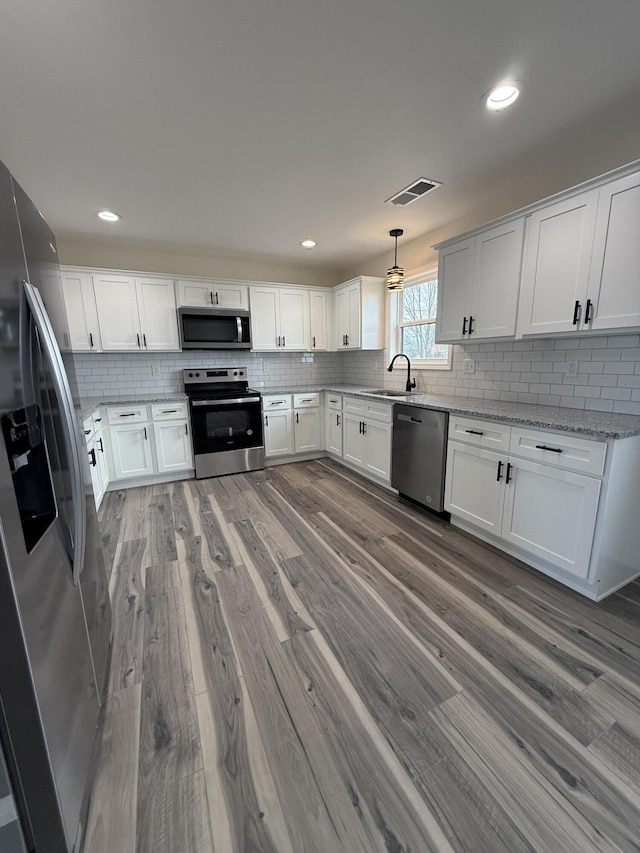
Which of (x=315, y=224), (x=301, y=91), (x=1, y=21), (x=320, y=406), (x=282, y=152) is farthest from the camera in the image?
(x=320, y=406)

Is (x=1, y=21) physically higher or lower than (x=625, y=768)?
higher

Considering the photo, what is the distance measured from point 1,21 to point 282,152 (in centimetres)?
132

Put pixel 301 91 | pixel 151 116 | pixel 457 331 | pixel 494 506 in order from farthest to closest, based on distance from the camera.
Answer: pixel 457 331 → pixel 494 506 → pixel 151 116 → pixel 301 91

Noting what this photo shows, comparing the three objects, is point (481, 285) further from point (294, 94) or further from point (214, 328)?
point (214, 328)

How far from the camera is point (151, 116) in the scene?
1.81m

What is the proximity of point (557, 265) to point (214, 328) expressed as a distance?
131 inches

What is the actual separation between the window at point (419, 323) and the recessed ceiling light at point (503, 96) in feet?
5.58

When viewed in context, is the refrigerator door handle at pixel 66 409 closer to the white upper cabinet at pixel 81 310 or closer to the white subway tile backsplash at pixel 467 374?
the white subway tile backsplash at pixel 467 374

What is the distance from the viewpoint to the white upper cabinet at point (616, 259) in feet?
5.91

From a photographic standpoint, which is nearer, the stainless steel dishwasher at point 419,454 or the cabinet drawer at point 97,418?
the stainless steel dishwasher at point 419,454

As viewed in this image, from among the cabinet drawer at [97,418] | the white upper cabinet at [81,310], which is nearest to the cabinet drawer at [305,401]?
the cabinet drawer at [97,418]

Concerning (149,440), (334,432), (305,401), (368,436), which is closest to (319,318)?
(305,401)

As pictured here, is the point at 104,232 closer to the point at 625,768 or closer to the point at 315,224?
the point at 315,224

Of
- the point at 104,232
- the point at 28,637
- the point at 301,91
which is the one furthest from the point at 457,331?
the point at 104,232
